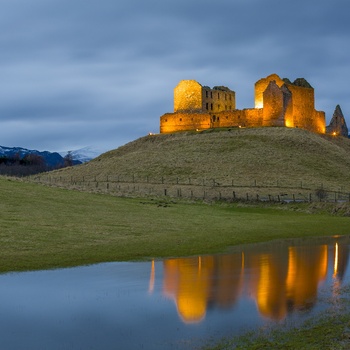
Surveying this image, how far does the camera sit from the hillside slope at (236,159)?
82.7m

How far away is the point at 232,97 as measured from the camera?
457 ft

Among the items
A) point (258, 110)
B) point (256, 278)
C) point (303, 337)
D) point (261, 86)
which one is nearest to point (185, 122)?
point (258, 110)

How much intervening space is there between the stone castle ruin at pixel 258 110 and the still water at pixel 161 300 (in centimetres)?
9691

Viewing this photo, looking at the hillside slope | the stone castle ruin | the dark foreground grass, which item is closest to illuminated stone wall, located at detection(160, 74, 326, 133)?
the stone castle ruin

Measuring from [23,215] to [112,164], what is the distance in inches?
2572

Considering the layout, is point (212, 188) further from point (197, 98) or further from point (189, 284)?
point (197, 98)

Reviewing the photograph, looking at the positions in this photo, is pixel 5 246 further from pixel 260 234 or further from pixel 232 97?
pixel 232 97

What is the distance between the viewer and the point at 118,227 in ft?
110

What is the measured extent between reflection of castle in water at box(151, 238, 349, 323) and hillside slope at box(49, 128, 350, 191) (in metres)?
50.2

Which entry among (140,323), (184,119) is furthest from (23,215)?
(184,119)

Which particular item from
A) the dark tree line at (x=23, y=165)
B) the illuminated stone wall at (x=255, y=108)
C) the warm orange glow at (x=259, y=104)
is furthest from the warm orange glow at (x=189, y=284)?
the dark tree line at (x=23, y=165)

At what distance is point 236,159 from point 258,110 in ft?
102

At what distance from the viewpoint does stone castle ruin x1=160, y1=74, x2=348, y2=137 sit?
119 metres

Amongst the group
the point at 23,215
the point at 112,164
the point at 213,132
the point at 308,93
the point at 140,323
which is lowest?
the point at 140,323
